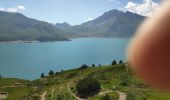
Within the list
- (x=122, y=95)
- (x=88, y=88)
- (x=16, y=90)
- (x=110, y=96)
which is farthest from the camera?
(x=16, y=90)

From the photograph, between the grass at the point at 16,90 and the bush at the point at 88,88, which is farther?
the grass at the point at 16,90

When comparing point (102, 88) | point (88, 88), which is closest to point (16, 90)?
point (88, 88)

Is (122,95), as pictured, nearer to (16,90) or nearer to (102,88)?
(102,88)

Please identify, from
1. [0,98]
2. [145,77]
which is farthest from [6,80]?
[145,77]

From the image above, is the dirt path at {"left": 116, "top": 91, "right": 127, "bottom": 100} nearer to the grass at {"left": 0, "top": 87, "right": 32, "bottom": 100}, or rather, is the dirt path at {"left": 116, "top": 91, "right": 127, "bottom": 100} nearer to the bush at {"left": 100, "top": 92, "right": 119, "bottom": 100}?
the bush at {"left": 100, "top": 92, "right": 119, "bottom": 100}

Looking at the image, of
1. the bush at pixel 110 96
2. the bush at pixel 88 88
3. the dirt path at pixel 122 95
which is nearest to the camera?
the bush at pixel 110 96

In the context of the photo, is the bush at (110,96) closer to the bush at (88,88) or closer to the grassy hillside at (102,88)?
the grassy hillside at (102,88)

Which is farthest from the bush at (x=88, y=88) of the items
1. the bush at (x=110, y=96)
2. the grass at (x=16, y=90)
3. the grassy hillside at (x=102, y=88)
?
the grass at (x=16, y=90)
